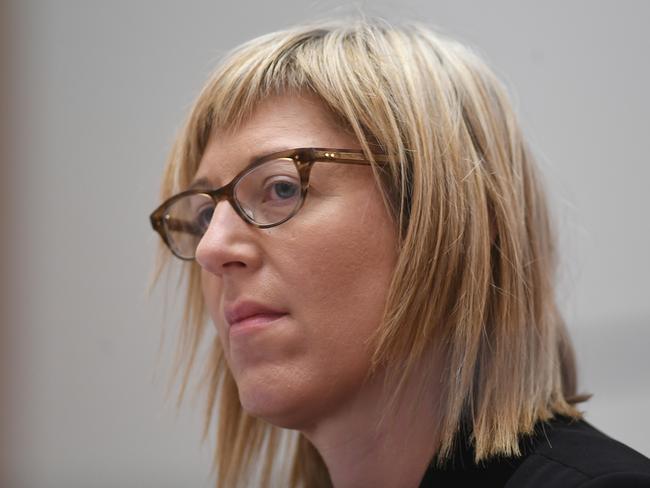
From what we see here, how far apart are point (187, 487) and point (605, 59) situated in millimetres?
1571

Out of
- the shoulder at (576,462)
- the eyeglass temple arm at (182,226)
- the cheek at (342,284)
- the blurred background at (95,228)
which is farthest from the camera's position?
the blurred background at (95,228)

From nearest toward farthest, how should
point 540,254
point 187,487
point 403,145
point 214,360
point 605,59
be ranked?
point 403,145
point 540,254
point 214,360
point 605,59
point 187,487

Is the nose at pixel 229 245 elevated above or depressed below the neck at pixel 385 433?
above

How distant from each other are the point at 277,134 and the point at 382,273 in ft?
0.90

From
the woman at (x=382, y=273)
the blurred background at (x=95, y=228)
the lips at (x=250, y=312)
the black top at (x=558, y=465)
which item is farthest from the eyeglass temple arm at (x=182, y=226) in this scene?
the blurred background at (x=95, y=228)

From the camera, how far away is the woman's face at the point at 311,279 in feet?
3.70

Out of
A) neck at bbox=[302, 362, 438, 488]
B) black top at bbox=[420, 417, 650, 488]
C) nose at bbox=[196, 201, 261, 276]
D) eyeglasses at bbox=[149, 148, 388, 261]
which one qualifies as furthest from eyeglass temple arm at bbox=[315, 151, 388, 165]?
black top at bbox=[420, 417, 650, 488]

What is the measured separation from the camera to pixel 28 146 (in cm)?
230

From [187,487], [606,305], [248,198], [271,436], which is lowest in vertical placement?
[187,487]

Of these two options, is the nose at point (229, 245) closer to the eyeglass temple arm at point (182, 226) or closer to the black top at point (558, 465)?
the eyeglass temple arm at point (182, 226)


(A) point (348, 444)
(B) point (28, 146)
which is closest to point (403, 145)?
(A) point (348, 444)

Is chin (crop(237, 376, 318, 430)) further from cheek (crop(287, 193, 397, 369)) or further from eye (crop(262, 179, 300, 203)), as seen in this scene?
eye (crop(262, 179, 300, 203))

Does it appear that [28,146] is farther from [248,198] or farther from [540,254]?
[540,254]

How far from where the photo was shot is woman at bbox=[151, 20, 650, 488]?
1128mm
